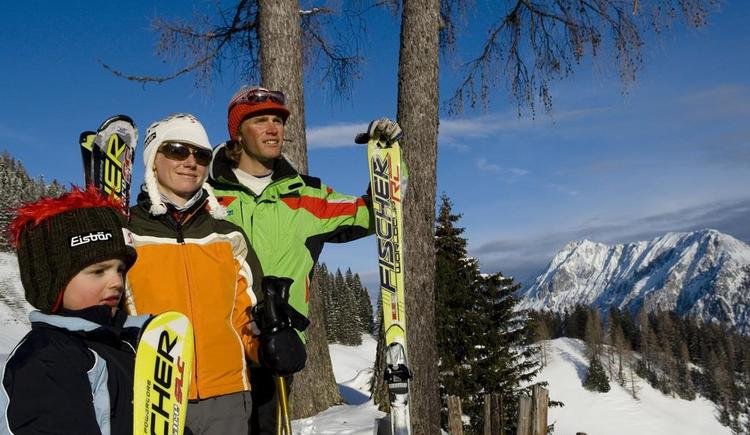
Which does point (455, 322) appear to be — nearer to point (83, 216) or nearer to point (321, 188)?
point (321, 188)

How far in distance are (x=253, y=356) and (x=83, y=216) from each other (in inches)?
42.3

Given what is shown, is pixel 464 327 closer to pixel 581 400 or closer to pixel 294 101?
pixel 294 101

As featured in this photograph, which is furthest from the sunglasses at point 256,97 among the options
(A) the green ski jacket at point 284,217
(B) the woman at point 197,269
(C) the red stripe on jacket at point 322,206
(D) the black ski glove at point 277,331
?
(D) the black ski glove at point 277,331

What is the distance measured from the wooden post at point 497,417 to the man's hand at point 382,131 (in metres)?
4.01

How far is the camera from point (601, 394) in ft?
229

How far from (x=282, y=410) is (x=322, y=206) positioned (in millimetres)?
983

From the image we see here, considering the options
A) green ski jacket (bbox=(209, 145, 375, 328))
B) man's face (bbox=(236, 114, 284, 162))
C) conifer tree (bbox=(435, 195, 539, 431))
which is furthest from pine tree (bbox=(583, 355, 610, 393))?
man's face (bbox=(236, 114, 284, 162))

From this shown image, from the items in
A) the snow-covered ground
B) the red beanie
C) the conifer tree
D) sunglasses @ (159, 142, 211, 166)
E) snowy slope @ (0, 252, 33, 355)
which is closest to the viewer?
sunglasses @ (159, 142, 211, 166)

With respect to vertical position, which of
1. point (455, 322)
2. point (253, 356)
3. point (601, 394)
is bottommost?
point (601, 394)

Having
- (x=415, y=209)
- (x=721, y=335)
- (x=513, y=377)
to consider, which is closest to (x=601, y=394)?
(x=721, y=335)

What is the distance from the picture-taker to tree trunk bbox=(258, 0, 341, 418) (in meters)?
5.63

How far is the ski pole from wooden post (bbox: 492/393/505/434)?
414 centimetres

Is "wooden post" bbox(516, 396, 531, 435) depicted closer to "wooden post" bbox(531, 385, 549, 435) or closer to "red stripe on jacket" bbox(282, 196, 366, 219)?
"wooden post" bbox(531, 385, 549, 435)

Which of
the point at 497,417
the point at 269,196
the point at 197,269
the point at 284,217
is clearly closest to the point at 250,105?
the point at 269,196
